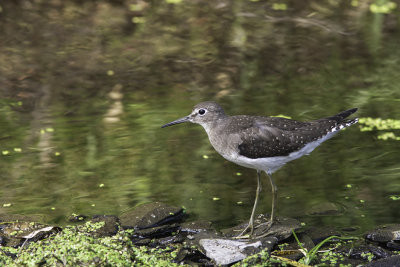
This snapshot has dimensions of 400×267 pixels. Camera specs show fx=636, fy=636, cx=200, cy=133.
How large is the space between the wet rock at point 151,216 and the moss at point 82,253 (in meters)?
0.65

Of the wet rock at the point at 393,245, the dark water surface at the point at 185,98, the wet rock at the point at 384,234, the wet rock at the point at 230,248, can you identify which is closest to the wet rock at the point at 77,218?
the dark water surface at the point at 185,98

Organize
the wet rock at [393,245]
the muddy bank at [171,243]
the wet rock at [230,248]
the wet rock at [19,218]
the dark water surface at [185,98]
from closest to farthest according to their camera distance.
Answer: the muddy bank at [171,243] < the wet rock at [230,248] < the wet rock at [393,245] < the wet rock at [19,218] < the dark water surface at [185,98]

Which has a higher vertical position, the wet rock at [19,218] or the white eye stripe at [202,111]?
the white eye stripe at [202,111]

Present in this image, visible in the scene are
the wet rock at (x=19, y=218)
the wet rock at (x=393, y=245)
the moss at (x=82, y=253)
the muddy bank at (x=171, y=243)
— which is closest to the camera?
the moss at (x=82, y=253)

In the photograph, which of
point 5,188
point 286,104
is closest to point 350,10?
point 286,104

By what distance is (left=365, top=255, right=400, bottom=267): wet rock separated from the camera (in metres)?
5.11

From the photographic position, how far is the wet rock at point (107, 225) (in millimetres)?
5828

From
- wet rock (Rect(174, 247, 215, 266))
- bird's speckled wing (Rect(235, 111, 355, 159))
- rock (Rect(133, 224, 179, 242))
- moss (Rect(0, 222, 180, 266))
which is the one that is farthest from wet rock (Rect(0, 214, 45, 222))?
bird's speckled wing (Rect(235, 111, 355, 159))

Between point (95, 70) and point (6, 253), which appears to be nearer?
point (6, 253)

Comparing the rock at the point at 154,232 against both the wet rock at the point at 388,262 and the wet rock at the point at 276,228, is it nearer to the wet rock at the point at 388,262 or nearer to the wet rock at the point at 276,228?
the wet rock at the point at 276,228

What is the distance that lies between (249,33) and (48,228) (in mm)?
6088

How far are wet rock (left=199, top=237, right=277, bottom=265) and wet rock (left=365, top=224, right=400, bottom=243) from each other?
900 millimetres

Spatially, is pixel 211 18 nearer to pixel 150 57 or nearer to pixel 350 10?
pixel 150 57

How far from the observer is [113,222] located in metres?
6.02
